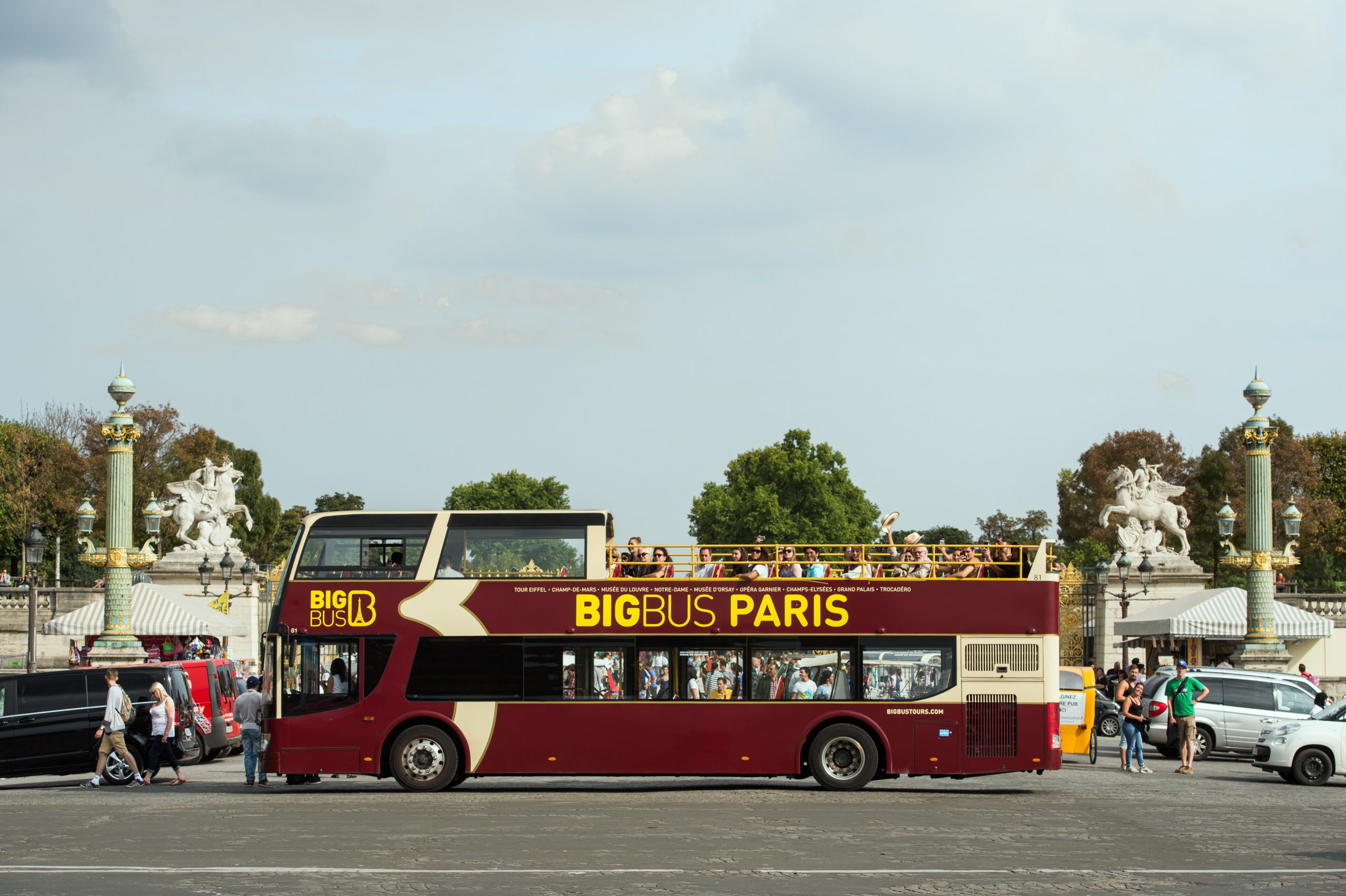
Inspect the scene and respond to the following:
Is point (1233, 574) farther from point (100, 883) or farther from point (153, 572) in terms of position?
point (100, 883)

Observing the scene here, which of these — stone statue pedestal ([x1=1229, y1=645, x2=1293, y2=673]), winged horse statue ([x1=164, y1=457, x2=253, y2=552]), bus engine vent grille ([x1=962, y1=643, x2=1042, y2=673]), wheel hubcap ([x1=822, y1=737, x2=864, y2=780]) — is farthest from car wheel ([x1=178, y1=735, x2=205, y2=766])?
winged horse statue ([x1=164, y1=457, x2=253, y2=552])

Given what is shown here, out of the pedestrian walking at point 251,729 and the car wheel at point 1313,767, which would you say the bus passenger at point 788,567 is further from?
the car wheel at point 1313,767

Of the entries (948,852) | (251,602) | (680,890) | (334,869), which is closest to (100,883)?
(334,869)

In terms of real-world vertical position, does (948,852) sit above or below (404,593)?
below

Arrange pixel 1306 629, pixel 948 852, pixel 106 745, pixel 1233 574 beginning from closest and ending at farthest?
pixel 948 852
pixel 106 745
pixel 1306 629
pixel 1233 574

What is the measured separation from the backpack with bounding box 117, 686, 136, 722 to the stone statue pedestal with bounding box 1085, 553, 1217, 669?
33.4m

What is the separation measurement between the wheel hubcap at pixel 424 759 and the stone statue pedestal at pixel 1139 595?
32.3 m

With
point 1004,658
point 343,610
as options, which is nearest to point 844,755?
point 1004,658

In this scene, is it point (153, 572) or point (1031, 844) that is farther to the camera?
point (153, 572)

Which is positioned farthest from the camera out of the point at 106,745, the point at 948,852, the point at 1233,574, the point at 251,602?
the point at 1233,574

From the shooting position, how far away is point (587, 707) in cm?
2028

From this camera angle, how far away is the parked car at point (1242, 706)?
28531 mm

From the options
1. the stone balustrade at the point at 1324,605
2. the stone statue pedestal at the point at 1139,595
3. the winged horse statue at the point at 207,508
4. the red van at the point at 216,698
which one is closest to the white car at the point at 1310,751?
the red van at the point at 216,698

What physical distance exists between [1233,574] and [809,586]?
62.3m
